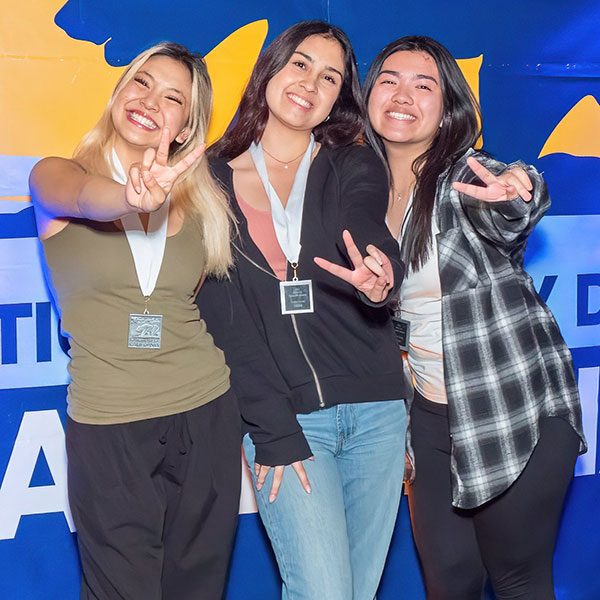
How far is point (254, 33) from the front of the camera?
2.48m

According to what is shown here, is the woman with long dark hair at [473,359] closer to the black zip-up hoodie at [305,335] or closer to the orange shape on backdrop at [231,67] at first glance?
the black zip-up hoodie at [305,335]

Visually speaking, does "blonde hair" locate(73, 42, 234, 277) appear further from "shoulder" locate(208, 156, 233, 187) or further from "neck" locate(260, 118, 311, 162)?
"neck" locate(260, 118, 311, 162)

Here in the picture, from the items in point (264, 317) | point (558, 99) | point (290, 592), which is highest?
point (558, 99)

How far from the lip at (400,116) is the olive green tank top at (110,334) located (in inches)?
32.5

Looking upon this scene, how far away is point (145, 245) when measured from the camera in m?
1.85

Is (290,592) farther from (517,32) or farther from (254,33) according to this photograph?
(517,32)

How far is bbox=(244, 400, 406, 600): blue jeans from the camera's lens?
1.87 metres

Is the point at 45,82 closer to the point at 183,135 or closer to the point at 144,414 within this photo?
the point at 183,135

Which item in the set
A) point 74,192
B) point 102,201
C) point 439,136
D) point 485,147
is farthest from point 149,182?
point 485,147

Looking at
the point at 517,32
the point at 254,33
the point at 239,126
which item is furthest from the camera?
the point at 517,32

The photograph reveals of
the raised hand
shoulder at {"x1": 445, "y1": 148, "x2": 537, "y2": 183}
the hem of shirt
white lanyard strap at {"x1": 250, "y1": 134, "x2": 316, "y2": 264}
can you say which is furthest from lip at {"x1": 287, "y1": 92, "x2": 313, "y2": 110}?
the raised hand

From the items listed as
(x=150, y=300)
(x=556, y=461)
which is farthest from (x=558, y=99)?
(x=150, y=300)

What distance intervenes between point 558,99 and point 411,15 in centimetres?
65

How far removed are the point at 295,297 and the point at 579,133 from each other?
1.54m
